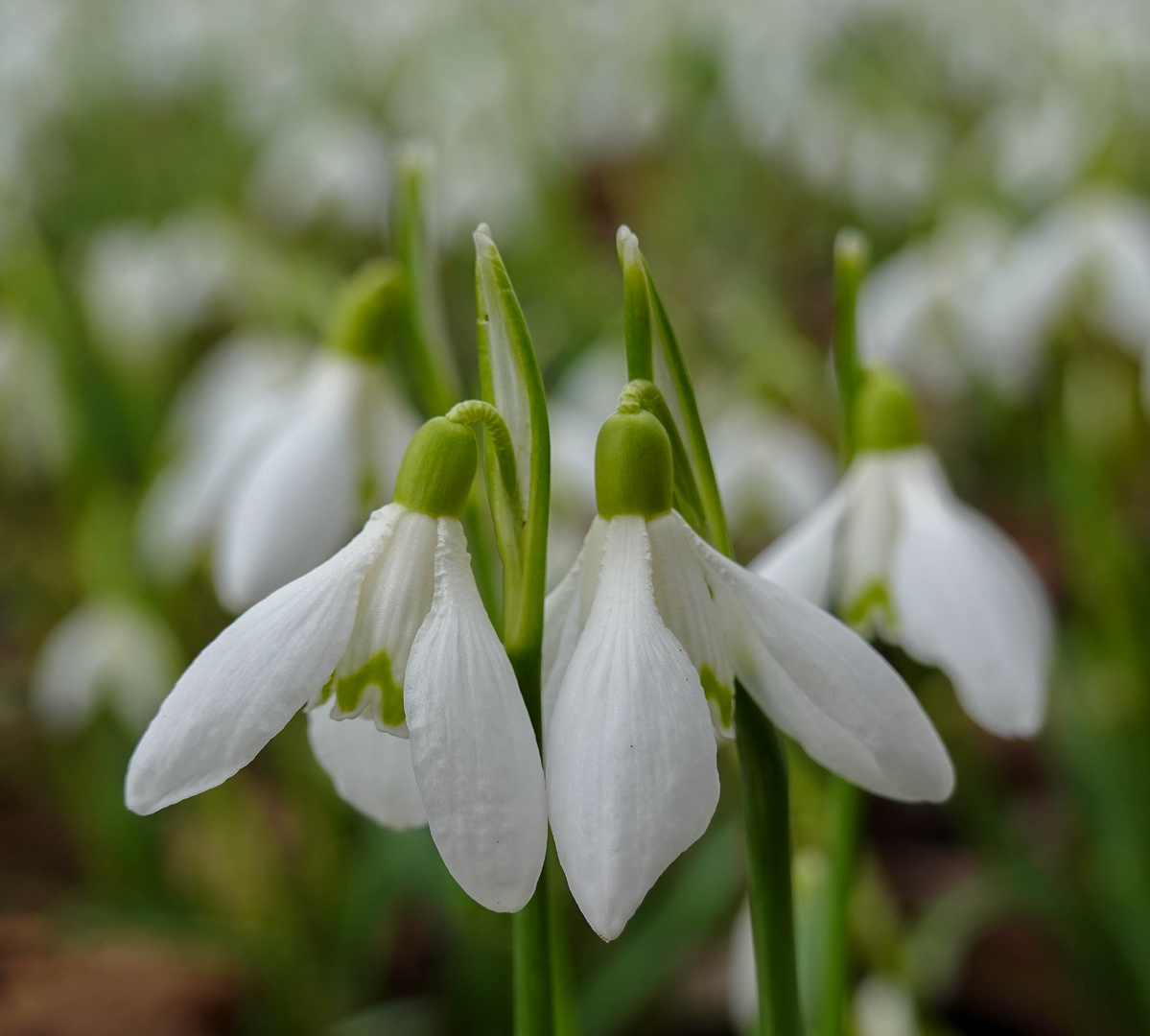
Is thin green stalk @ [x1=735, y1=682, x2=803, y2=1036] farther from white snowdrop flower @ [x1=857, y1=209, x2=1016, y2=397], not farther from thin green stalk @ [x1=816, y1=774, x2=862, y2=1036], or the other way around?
white snowdrop flower @ [x1=857, y1=209, x2=1016, y2=397]

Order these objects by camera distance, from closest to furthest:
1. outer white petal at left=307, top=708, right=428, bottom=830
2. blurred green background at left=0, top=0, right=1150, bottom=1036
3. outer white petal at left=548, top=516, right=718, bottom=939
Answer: outer white petal at left=548, top=516, right=718, bottom=939
outer white petal at left=307, top=708, right=428, bottom=830
blurred green background at left=0, top=0, right=1150, bottom=1036

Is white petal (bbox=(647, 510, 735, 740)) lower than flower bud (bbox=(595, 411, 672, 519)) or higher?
lower

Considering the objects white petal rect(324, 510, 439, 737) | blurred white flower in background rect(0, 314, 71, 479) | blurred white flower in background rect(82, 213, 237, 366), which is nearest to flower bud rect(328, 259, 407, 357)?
white petal rect(324, 510, 439, 737)

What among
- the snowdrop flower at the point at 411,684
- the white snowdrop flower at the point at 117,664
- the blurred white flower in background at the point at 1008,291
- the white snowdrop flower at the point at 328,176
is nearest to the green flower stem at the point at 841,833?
the snowdrop flower at the point at 411,684

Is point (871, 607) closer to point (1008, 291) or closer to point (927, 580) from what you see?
point (927, 580)

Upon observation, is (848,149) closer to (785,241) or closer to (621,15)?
(785,241)

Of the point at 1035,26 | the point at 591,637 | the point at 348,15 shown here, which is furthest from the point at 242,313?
the point at 348,15
